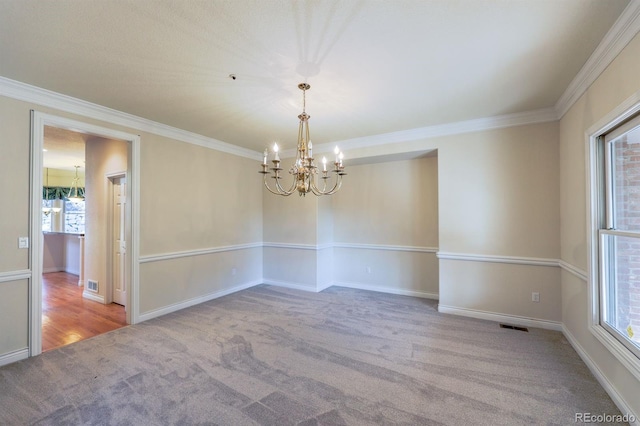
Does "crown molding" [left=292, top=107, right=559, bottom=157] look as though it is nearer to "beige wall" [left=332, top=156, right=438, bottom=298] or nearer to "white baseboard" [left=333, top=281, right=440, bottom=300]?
"beige wall" [left=332, top=156, right=438, bottom=298]

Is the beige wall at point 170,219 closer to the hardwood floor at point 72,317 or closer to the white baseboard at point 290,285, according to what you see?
the white baseboard at point 290,285

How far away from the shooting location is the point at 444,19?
6.10 feet

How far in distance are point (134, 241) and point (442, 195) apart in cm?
433

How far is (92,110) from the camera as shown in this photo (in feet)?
10.7

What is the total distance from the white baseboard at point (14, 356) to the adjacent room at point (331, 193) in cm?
1

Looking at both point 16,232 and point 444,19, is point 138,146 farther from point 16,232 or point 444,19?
point 444,19

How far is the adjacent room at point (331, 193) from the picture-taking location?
6.39 ft

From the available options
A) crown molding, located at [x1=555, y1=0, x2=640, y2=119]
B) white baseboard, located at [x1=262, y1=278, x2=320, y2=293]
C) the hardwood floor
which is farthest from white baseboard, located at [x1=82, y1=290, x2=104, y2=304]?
crown molding, located at [x1=555, y1=0, x2=640, y2=119]

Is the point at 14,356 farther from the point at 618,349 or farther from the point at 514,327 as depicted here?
the point at 514,327

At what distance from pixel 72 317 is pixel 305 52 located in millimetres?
4678

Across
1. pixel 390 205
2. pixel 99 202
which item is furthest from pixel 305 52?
pixel 99 202

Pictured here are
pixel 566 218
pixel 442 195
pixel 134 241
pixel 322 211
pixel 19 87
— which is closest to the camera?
pixel 19 87

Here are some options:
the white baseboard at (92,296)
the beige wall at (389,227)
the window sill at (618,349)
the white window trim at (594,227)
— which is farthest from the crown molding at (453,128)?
the white baseboard at (92,296)

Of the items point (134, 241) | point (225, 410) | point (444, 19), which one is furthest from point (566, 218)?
point (134, 241)
